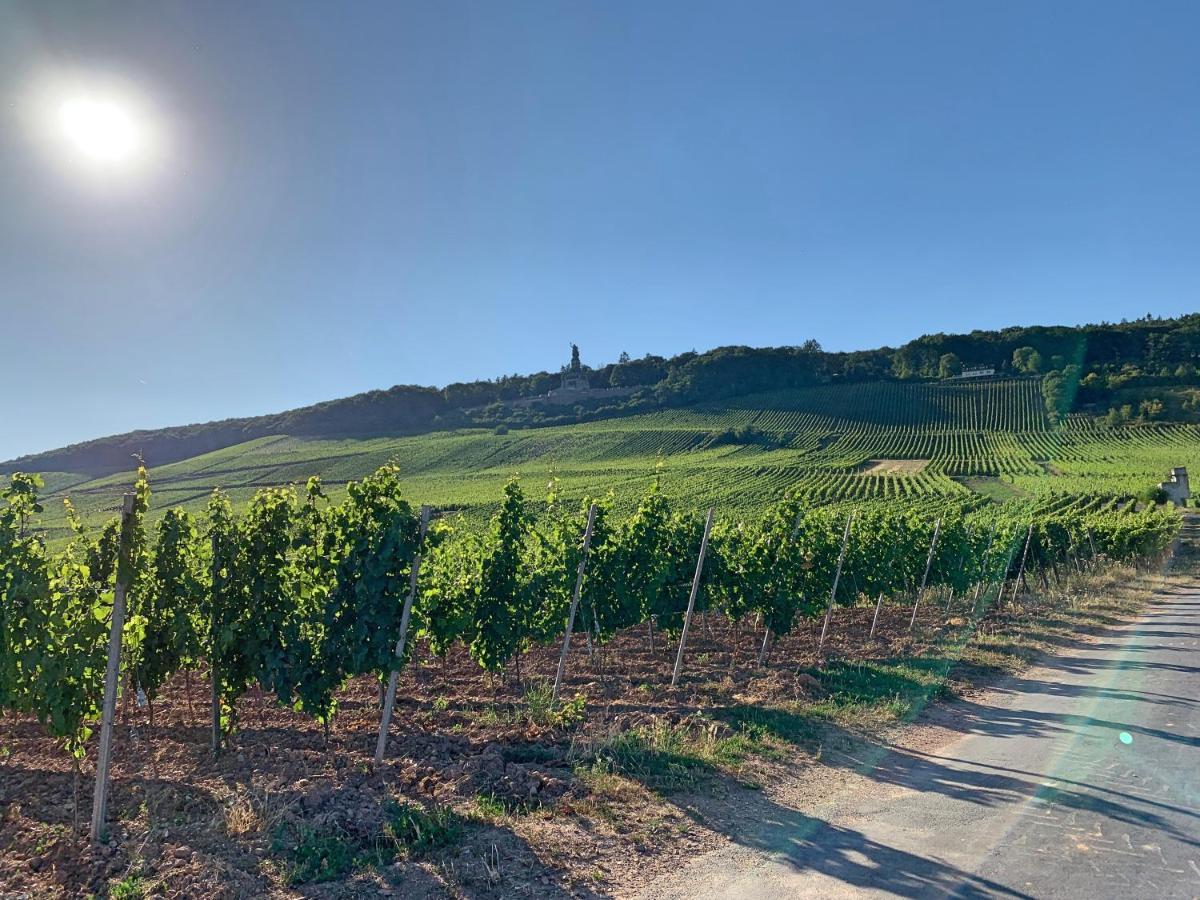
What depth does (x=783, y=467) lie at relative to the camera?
69.8m

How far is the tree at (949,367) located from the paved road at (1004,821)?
117038mm

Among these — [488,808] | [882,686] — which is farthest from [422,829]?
[882,686]

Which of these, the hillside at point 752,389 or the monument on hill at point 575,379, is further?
the monument on hill at point 575,379

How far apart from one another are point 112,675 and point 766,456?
245ft

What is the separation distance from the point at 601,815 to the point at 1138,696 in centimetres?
937

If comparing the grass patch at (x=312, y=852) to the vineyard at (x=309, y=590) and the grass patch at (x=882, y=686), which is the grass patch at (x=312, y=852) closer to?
the vineyard at (x=309, y=590)

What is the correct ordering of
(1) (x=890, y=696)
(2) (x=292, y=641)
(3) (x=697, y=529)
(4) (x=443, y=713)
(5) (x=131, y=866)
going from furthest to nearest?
(3) (x=697, y=529)
(1) (x=890, y=696)
(4) (x=443, y=713)
(2) (x=292, y=641)
(5) (x=131, y=866)

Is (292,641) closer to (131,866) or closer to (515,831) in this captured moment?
(131,866)

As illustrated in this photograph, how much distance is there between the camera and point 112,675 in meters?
5.68

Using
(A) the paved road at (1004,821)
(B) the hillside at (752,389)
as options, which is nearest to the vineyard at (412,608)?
(A) the paved road at (1004,821)

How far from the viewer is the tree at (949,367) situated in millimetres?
115438

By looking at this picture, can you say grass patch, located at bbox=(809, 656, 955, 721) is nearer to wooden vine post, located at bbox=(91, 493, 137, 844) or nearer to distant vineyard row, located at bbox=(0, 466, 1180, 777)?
distant vineyard row, located at bbox=(0, 466, 1180, 777)

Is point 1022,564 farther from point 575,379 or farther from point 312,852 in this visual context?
point 575,379

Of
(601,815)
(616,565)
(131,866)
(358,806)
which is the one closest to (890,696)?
(616,565)
